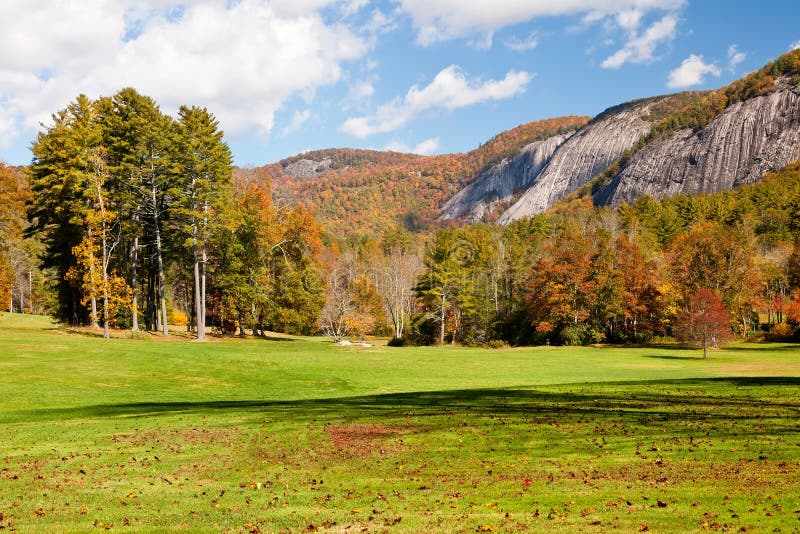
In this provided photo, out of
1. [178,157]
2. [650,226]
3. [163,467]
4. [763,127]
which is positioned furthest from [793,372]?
[763,127]

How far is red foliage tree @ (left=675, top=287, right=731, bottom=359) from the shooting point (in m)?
44.7

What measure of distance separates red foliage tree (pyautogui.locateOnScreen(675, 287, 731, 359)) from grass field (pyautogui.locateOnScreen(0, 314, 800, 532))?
23.2 meters

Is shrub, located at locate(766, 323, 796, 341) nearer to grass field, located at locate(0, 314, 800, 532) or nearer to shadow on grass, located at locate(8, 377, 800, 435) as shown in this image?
shadow on grass, located at locate(8, 377, 800, 435)

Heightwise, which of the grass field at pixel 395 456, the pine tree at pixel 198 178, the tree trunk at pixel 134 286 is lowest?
the grass field at pixel 395 456

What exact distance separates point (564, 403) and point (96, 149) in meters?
40.8

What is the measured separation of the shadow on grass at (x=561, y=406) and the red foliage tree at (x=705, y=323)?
22.6 meters

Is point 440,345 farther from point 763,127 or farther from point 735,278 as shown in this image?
point 763,127

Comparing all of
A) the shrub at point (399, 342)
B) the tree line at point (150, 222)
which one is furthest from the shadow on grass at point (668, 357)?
the tree line at point (150, 222)

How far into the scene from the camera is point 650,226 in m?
102

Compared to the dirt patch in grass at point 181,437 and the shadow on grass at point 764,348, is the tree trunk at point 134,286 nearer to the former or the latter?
the dirt patch in grass at point 181,437

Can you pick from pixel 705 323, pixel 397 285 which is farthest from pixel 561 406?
pixel 397 285

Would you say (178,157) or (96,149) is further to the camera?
(178,157)

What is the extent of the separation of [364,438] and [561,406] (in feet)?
23.8

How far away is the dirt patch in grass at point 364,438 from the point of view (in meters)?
13.5
